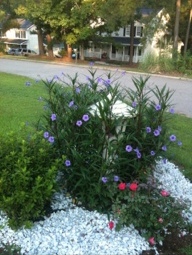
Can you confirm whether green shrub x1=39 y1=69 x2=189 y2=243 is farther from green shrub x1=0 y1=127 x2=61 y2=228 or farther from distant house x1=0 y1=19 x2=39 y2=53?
distant house x1=0 y1=19 x2=39 y2=53

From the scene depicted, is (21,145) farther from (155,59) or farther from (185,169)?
(155,59)

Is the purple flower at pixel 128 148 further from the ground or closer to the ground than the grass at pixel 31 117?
further from the ground

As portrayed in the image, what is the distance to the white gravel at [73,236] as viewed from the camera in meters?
3.05

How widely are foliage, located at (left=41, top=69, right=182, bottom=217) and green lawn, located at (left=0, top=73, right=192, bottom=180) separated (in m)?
0.78

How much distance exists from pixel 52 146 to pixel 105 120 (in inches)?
24.0

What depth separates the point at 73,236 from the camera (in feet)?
10.5

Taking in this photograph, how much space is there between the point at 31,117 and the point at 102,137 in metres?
4.28

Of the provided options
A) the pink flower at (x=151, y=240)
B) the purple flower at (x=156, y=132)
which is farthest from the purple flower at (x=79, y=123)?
the pink flower at (x=151, y=240)

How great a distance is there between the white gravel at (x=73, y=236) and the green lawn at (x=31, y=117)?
4.62 feet

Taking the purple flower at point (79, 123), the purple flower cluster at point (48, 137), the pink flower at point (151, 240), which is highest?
the purple flower at point (79, 123)

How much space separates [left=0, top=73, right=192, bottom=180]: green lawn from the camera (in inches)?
222

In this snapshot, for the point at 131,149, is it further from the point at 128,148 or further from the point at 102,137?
the point at 102,137

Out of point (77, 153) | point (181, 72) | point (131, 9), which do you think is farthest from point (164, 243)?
point (131, 9)

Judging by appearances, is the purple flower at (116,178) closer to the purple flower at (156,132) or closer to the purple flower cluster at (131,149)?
the purple flower cluster at (131,149)
